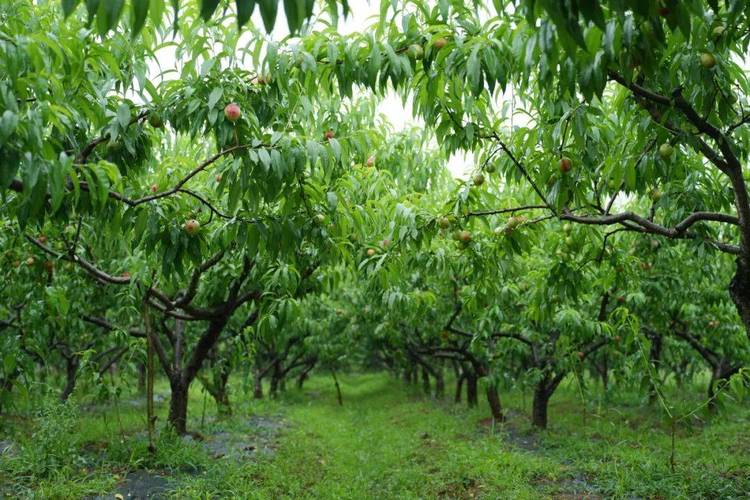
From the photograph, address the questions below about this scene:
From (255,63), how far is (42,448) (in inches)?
174

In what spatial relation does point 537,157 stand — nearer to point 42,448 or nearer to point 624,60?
point 624,60

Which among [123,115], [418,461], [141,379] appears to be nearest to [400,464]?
[418,461]

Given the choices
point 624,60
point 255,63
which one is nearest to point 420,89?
point 255,63

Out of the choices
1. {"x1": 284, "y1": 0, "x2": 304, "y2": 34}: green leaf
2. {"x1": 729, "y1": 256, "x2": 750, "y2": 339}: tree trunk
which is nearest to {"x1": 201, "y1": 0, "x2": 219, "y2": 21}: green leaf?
{"x1": 284, "y1": 0, "x2": 304, "y2": 34}: green leaf

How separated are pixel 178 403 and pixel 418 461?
2948 mm

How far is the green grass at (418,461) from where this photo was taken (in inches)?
191

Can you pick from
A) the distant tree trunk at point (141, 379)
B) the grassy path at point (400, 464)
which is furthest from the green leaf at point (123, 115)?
the distant tree trunk at point (141, 379)

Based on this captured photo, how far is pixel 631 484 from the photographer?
4902 millimetres

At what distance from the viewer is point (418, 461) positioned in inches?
266

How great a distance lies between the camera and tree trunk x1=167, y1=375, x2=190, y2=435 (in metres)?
6.57

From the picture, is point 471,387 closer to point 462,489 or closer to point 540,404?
point 540,404

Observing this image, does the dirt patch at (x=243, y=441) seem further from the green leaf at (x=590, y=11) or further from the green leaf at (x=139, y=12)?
the green leaf at (x=590, y=11)

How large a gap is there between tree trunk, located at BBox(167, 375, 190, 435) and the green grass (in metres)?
0.46

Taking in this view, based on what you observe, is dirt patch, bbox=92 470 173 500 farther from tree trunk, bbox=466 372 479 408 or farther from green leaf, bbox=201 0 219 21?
tree trunk, bbox=466 372 479 408
